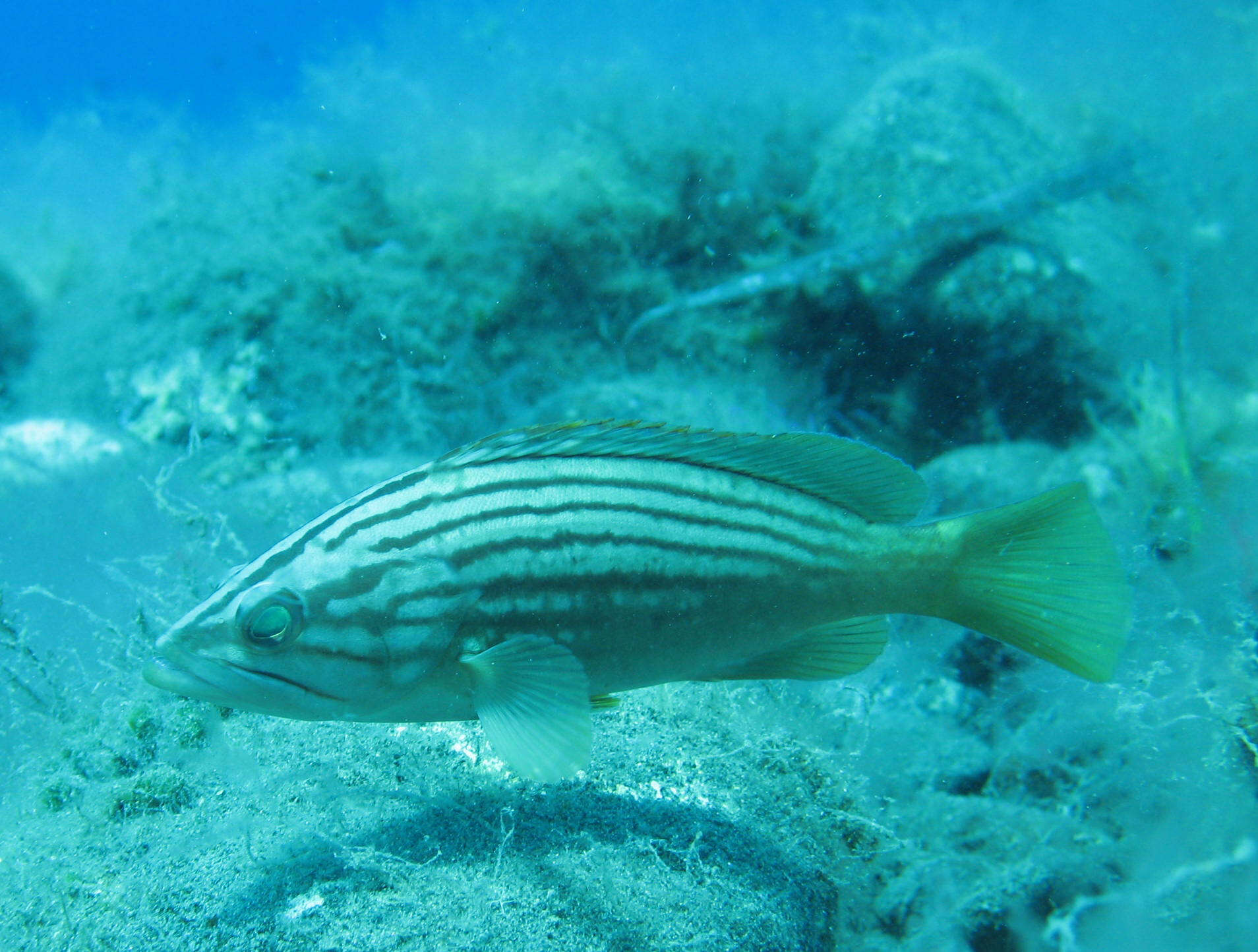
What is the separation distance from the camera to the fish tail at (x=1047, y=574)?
1843 millimetres

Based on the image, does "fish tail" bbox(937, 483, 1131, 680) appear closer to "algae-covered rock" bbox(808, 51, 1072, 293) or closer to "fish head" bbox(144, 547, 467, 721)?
"fish head" bbox(144, 547, 467, 721)

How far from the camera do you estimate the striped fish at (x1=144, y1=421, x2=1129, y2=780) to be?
157cm

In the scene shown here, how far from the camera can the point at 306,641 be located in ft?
5.11

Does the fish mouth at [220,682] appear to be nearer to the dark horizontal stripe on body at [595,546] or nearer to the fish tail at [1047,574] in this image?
the dark horizontal stripe on body at [595,546]

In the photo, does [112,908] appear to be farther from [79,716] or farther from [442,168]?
[442,168]

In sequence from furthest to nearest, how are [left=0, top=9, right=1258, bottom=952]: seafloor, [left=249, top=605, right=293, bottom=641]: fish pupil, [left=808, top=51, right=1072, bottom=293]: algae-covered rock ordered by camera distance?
1. [left=808, top=51, right=1072, bottom=293]: algae-covered rock
2. [left=0, top=9, right=1258, bottom=952]: seafloor
3. [left=249, top=605, right=293, bottom=641]: fish pupil

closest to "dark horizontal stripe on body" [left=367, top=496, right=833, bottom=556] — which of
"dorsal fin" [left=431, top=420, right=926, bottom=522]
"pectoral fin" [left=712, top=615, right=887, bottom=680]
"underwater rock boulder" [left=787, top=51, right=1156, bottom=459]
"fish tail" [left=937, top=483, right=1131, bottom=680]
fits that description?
"dorsal fin" [left=431, top=420, right=926, bottom=522]

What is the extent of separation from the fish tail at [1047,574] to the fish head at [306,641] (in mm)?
1536

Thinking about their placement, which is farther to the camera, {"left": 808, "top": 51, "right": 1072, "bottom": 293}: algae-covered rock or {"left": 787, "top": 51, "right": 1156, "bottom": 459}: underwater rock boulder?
{"left": 808, "top": 51, "right": 1072, "bottom": 293}: algae-covered rock

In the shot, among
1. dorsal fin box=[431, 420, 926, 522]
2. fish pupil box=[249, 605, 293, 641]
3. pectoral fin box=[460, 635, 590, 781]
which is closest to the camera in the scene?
fish pupil box=[249, 605, 293, 641]

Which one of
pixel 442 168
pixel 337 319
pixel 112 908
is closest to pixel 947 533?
pixel 112 908

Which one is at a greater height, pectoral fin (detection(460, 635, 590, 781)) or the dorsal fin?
the dorsal fin

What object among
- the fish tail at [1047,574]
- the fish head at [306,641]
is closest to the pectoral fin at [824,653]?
the fish tail at [1047,574]

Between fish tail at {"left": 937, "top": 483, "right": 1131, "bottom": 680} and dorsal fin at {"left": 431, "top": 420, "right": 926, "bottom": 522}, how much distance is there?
205 millimetres
